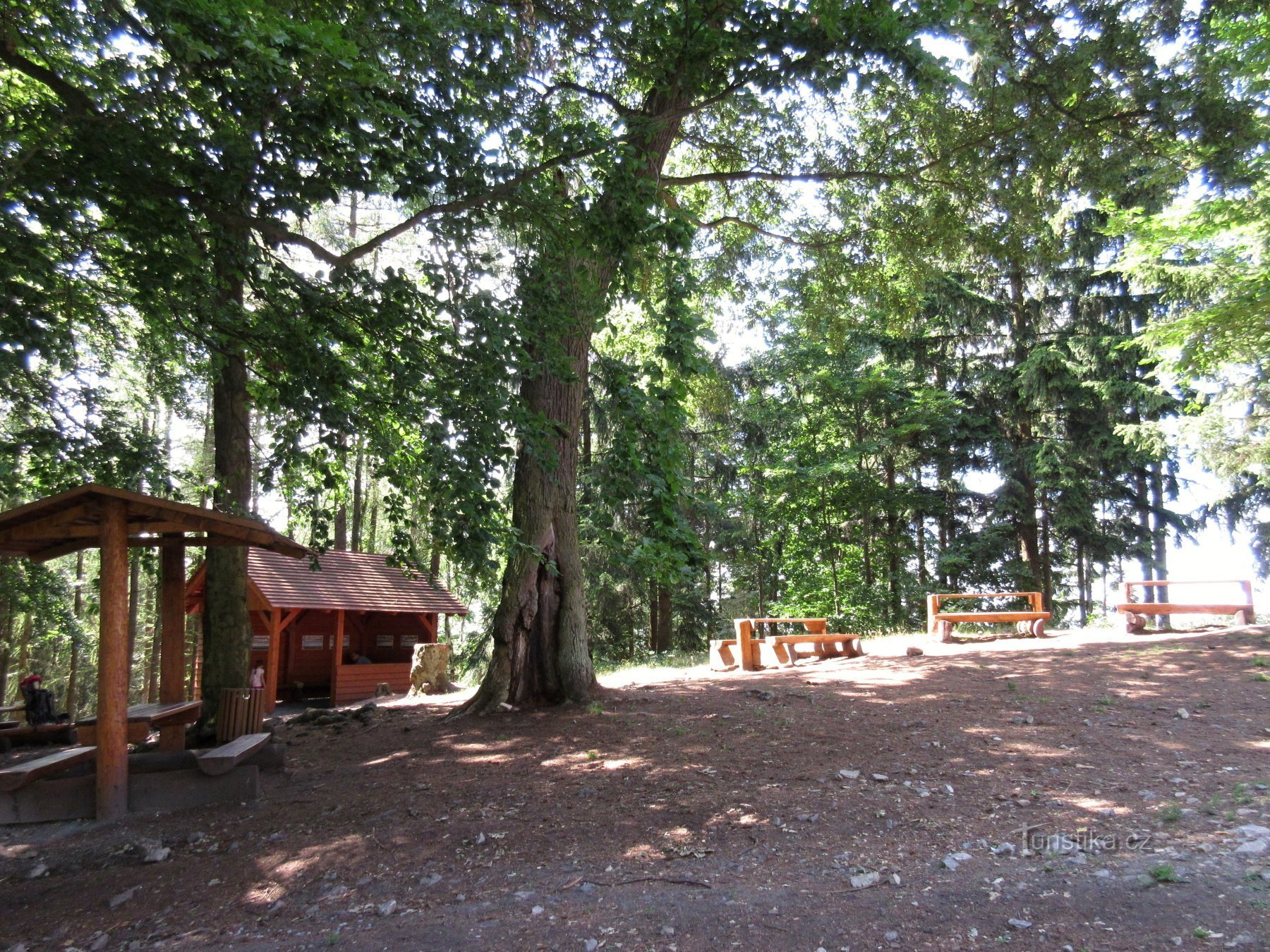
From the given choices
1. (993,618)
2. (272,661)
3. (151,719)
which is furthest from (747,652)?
(272,661)

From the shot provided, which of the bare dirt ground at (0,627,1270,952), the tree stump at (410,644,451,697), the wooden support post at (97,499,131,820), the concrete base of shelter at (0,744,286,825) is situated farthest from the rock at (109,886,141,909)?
the tree stump at (410,644,451,697)

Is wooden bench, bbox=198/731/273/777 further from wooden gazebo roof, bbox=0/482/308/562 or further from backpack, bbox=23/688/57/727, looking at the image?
backpack, bbox=23/688/57/727

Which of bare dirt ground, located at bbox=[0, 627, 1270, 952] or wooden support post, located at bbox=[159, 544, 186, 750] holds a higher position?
wooden support post, located at bbox=[159, 544, 186, 750]

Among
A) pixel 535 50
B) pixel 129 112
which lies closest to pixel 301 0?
pixel 129 112

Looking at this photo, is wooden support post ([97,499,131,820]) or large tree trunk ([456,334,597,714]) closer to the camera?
wooden support post ([97,499,131,820])

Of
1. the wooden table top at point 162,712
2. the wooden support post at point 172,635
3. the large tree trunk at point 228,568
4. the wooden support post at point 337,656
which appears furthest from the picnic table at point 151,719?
the wooden support post at point 337,656

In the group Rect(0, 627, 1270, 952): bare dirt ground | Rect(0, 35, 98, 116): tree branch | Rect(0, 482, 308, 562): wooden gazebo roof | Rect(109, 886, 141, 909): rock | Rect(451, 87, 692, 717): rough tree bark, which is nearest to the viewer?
Rect(0, 627, 1270, 952): bare dirt ground

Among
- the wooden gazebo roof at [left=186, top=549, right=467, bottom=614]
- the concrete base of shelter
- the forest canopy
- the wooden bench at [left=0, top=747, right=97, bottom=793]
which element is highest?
the forest canopy

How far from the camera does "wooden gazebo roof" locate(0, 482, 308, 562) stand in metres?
6.11

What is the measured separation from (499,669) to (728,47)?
7.34m

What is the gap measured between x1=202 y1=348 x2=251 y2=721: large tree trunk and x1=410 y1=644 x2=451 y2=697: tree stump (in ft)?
16.1

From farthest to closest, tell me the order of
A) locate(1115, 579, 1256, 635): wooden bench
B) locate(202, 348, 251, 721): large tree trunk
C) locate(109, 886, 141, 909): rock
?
locate(1115, 579, 1256, 635): wooden bench < locate(202, 348, 251, 721): large tree trunk < locate(109, 886, 141, 909): rock

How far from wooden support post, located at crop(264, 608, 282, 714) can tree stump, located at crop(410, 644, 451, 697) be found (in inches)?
132

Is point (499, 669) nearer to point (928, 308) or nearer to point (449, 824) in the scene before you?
point (449, 824)
